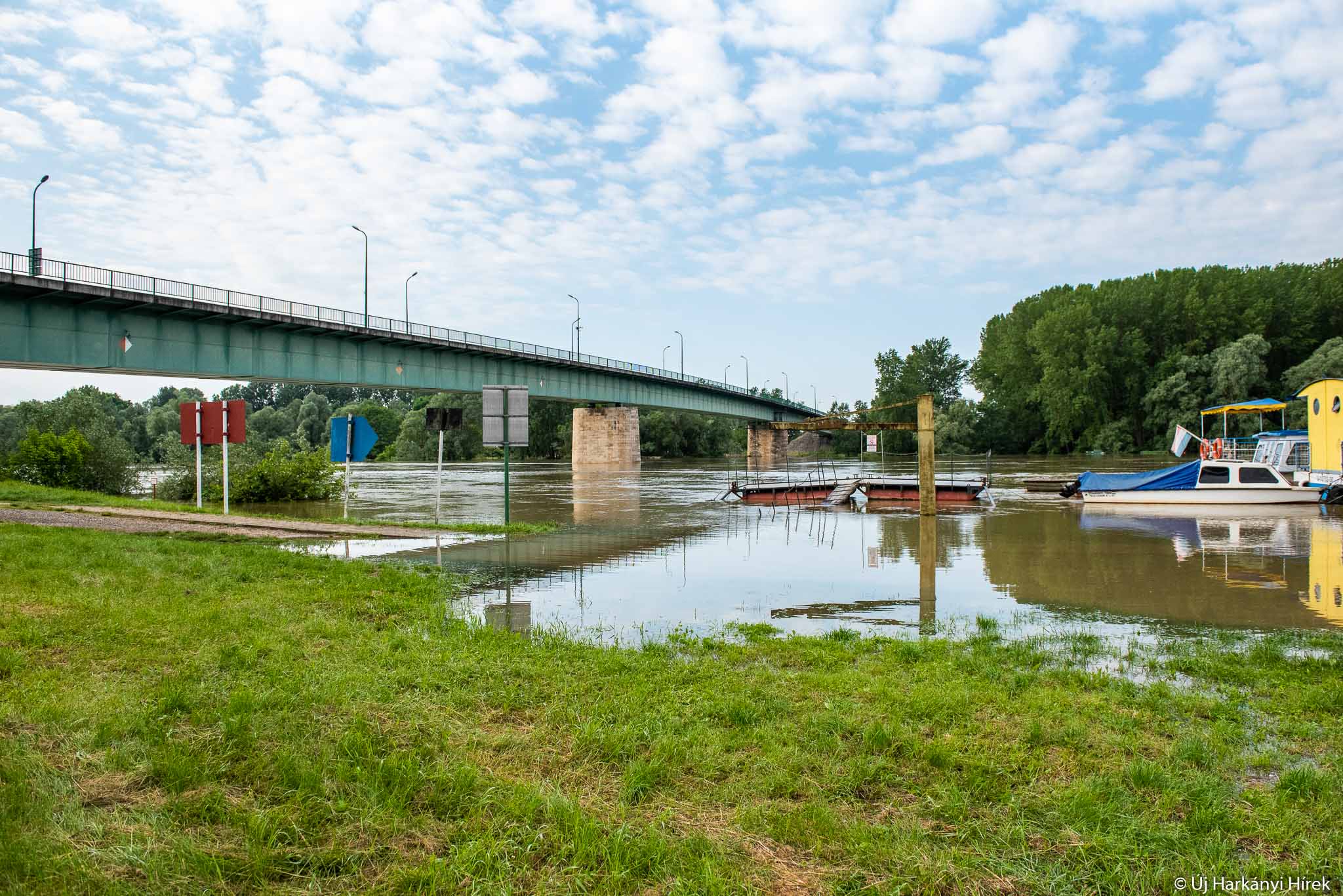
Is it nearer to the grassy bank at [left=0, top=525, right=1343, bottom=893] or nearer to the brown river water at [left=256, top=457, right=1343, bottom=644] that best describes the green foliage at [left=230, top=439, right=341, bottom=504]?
the brown river water at [left=256, top=457, right=1343, bottom=644]

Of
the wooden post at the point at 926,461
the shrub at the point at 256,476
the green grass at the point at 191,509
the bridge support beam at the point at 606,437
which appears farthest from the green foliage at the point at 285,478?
the bridge support beam at the point at 606,437

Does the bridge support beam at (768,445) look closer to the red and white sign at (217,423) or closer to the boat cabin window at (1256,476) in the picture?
the boat cabin window at (1256,476)

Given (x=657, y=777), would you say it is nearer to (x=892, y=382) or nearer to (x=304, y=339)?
(x=304, y=339)

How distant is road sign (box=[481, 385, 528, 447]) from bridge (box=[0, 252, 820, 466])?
8768mm

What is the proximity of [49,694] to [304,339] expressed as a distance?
3754 cm

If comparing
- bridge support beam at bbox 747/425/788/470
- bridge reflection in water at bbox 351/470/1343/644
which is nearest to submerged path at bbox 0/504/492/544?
bridge reflection in water at bbox 351/470/1343/644

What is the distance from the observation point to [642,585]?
12727 millimetres

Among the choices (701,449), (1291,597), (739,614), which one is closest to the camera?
(739,614)

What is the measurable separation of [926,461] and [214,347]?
30.1m

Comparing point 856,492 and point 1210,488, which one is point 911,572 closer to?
point 1210,488

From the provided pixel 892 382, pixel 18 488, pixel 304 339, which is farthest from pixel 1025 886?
pixel 892 382

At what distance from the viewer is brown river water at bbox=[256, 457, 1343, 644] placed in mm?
10289

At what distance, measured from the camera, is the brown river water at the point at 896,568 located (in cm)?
1029

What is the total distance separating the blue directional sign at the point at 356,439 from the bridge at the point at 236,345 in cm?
1170
